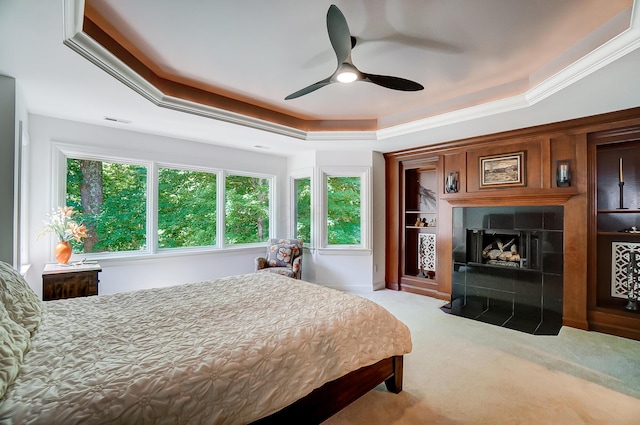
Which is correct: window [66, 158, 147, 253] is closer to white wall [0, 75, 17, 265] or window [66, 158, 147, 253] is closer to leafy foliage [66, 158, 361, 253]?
leafy foliage [66, 158, 361, 253]

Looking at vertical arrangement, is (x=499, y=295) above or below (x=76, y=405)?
below

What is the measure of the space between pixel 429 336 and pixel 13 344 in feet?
10.7

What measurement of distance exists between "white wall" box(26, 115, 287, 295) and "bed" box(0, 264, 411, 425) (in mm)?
1914

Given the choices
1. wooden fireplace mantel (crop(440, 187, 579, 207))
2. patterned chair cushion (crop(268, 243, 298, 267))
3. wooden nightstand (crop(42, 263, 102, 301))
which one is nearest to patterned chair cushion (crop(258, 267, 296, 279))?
patterned chair cushion (crop(268, 243, 298, 267))

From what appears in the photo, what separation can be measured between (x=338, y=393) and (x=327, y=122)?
3627 millimetres

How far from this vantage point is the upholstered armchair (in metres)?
4.68

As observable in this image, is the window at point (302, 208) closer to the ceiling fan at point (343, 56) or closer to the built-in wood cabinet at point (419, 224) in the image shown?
the built-in wood cabinet at point (419, 224)

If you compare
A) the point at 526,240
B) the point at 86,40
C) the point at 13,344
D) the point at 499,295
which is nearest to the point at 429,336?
the point at 499,295

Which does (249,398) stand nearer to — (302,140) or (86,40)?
(86,40)

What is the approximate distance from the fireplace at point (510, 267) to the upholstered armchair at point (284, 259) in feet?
7.57

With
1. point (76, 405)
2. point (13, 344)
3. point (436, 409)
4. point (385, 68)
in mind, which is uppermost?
point (385, 68)

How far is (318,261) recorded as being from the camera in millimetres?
5156

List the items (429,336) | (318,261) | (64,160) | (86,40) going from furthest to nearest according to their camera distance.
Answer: (318,261), (64,160), (429,336), (86,40)

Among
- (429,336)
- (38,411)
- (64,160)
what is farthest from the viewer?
(64,160)
